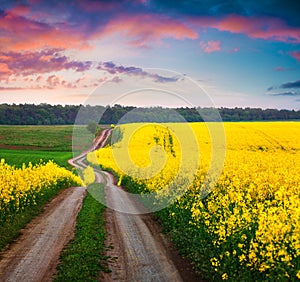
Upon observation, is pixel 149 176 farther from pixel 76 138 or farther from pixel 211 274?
pixel 76 138

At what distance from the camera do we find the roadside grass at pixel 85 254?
437 inches

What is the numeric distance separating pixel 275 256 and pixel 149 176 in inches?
794

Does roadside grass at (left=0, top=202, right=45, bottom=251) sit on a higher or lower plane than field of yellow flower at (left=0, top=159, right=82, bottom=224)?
lower

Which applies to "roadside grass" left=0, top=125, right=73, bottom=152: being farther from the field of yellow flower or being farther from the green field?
the field of yellow flower

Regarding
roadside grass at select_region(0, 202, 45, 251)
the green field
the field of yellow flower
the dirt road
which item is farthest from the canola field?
the green field

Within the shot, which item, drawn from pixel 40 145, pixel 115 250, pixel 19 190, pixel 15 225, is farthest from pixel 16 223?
pixel 40 145

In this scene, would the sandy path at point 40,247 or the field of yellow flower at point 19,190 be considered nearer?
the sandy path at point 40,247

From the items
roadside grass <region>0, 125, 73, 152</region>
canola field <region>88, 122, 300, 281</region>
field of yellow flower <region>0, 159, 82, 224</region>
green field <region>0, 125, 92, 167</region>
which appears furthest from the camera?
roadside grass <region>0, 125, 73, 152</region>

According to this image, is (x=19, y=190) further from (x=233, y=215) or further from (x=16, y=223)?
(x=233, y=215)

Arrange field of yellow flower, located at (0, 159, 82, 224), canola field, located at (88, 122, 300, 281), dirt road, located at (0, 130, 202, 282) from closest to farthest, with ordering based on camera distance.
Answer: canola field, located at (88, 122, 300, 281), dirt road, located at (0, 130, 202, 282), field of yellow flower, located at (0, 159, 82, 224)

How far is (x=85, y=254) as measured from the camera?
42.8ft

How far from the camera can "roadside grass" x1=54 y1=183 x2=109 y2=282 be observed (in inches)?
437

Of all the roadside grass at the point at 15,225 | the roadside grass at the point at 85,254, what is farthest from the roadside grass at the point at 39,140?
the roadside grass at the point at 85,254

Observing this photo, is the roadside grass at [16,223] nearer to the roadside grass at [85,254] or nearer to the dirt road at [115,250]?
the dirt road at [115,250]
